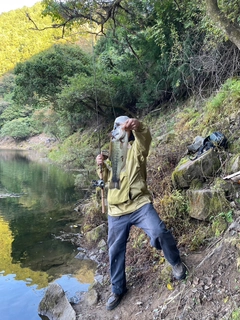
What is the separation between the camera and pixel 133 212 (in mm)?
A: 3500

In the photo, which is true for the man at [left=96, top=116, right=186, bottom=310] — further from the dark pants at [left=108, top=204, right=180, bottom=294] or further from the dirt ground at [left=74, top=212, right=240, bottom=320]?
the dirt ground at [left=74, top=212, right=240, bottom=320]

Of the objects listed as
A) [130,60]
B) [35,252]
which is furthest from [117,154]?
[130,60]

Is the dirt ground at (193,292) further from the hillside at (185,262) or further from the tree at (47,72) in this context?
the tree at (47,72)

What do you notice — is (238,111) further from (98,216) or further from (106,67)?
(106,67)

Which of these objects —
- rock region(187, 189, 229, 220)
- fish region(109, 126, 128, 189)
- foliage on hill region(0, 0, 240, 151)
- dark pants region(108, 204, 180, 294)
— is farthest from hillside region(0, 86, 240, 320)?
foliage on hill region(0, 0, 240, 151)

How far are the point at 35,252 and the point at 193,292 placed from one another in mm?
4789

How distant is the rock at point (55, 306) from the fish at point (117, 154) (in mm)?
1989

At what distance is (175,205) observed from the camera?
4.65 m

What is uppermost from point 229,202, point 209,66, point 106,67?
point 106,67

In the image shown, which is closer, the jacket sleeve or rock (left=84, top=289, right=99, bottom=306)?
the jacket sleeve

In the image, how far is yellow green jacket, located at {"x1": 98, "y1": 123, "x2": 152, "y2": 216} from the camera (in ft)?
11.4

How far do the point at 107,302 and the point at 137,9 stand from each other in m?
11.1

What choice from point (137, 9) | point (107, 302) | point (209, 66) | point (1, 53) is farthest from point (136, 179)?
point (1, 53)

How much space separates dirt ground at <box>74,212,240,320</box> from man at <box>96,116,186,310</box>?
171mm
